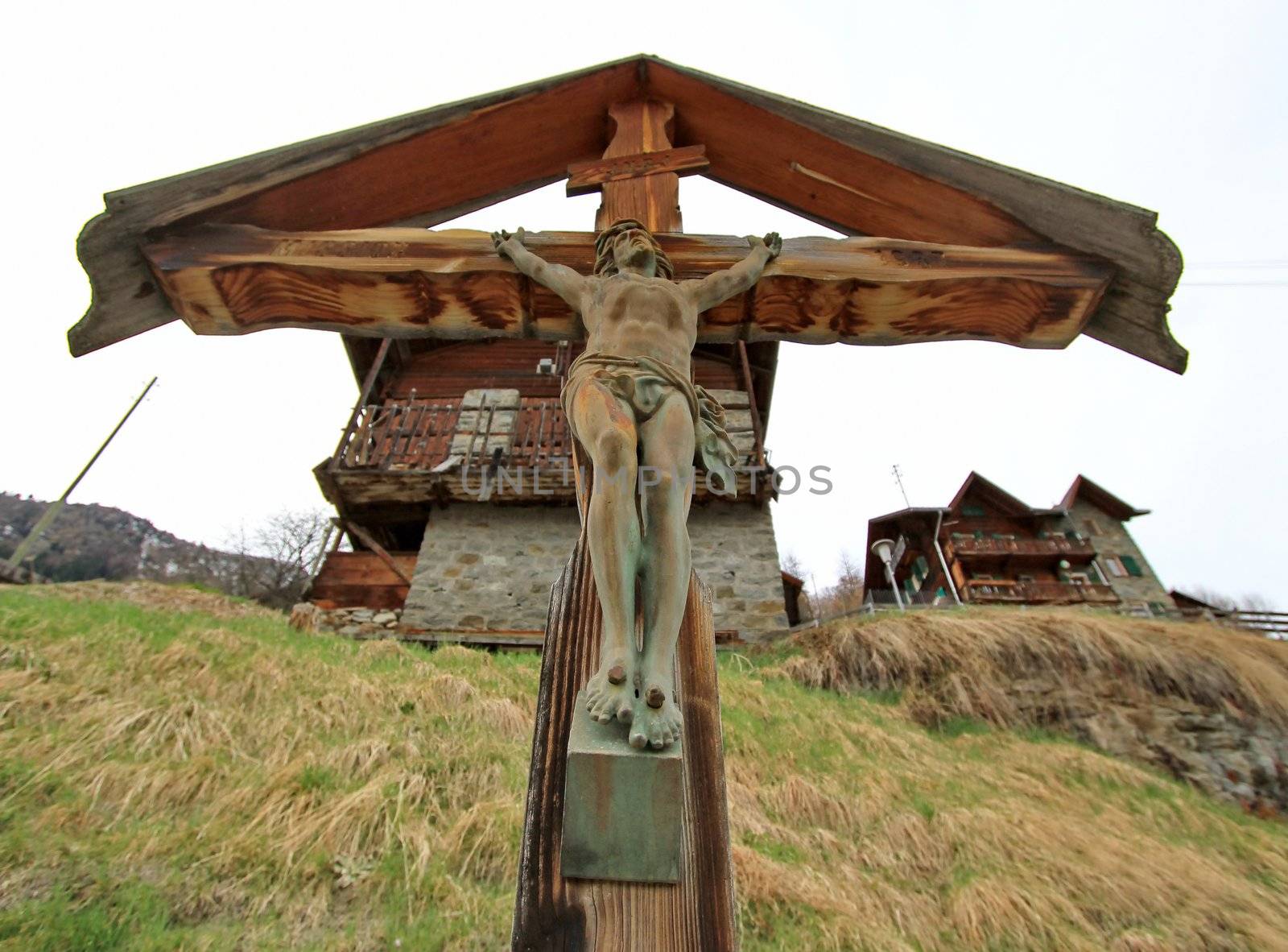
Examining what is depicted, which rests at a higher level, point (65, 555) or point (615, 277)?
point (65, 555)

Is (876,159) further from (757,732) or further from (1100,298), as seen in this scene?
(757,732)

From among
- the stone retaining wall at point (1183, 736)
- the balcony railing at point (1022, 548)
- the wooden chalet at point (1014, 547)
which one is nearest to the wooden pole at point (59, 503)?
the stone retaining wall at point (1183, 736)

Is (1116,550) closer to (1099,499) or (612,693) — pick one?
(1099,499)

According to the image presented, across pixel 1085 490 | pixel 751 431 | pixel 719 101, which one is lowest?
pixel 719 101

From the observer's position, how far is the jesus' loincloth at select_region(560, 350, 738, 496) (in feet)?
5.29

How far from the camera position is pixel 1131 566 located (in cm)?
1959

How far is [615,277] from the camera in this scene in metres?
1.97

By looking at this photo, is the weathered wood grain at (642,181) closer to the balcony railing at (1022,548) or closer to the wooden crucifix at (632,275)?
the wooden crucifix at (632,275)

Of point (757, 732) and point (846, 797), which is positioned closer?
point (846, 797)

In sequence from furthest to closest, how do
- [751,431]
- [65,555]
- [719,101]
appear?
[65,555] < [751,431] < [719,101]

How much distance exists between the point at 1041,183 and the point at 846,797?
13.2 ft

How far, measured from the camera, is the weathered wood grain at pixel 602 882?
1174 millimetres

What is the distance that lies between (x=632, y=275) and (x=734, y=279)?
14.2 inches

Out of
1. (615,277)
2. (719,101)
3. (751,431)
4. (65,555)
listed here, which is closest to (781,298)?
(615,277)
